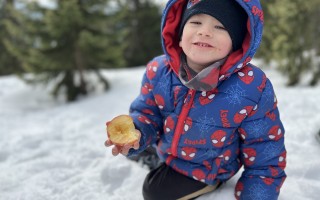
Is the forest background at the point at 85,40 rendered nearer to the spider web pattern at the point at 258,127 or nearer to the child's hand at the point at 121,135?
the child's hand at the point at 121,135

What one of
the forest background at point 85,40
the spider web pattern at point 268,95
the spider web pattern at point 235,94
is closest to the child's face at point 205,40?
the spider web pattern at point 235,94

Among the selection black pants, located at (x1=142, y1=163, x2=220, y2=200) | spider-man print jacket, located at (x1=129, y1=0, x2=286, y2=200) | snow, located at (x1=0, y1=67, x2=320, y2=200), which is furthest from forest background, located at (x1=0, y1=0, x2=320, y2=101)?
black pants, located at (x1=142, y1=163, x2=220, y2=200)

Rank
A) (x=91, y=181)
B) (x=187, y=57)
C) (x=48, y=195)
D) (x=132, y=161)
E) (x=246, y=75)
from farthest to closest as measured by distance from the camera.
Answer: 1. (x=132, y=161)
2. (x=91, y=181)
3. (x=48, y=195)
4. (x=187, y=57)
5. (x=246, y=75)

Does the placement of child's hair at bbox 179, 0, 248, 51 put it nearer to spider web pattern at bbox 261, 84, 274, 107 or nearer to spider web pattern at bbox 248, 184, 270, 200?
spider web pattern at bbox 261, 84, 274, 107

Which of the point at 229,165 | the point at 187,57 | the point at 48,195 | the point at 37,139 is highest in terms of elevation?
the point at 187,57

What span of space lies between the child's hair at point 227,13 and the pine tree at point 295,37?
532 centimetres

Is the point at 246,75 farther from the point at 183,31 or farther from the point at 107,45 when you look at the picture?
the point at 107,45

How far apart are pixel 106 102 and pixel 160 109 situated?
3571 mm

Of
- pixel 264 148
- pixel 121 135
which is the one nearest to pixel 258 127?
pixel 264 148

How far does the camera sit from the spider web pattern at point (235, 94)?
197 centimetres

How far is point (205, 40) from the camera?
1.91 metres

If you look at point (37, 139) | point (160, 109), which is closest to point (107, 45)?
point (37, 139)

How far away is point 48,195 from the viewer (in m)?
2.58

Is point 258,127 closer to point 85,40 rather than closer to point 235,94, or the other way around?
point 235,94
